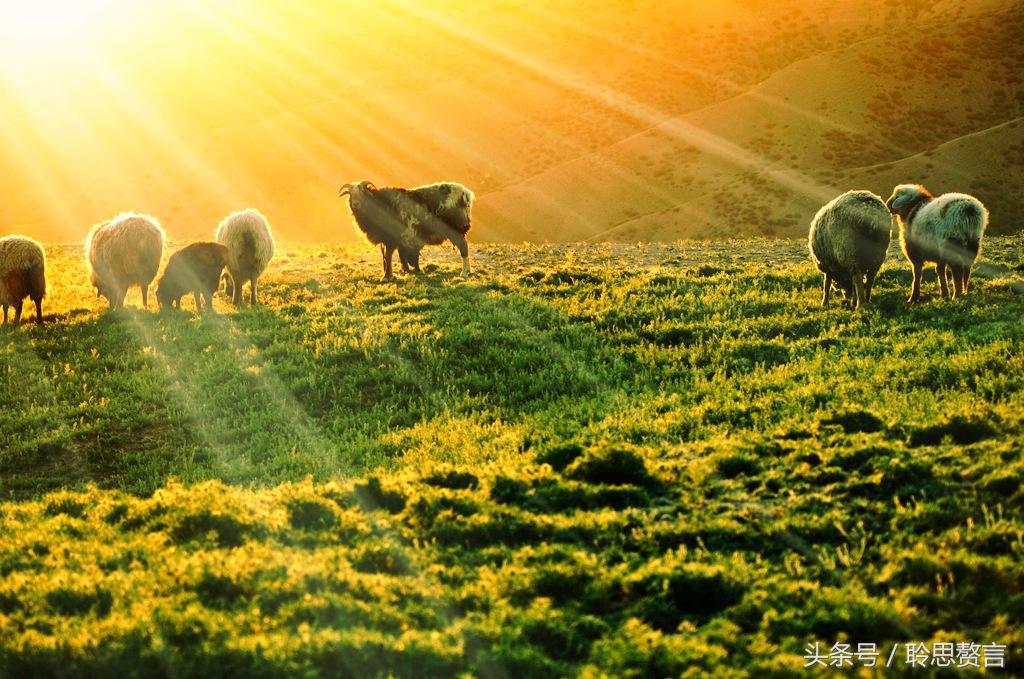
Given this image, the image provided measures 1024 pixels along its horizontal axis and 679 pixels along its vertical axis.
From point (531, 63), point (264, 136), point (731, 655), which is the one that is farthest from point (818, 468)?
point (531, 63)

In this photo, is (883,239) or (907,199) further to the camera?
(907,199)

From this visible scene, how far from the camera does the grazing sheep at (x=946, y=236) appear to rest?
15742 mm

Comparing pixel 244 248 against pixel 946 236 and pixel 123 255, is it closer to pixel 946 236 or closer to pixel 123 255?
pixel 123 255

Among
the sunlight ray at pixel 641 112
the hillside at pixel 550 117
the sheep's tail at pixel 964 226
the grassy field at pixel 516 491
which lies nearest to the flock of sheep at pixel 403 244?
the sheep's tail at pixel 964 226

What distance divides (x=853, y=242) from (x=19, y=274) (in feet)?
56.3

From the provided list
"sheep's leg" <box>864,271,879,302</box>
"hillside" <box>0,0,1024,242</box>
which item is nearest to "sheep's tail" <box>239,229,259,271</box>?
"sheep's leg" <box>864,271,879,302</box>

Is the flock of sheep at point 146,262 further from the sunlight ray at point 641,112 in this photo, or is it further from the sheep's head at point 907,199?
the sunlight ray at point 641,112

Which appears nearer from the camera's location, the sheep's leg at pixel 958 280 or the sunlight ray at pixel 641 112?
the sheep's leg at pixel 958 280

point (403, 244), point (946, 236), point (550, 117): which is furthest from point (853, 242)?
point (550, 117)

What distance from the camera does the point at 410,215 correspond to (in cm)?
2241

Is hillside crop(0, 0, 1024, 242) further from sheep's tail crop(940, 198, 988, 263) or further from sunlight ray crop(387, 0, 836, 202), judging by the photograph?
sheep's tail crop(940, 198, 988, 263)

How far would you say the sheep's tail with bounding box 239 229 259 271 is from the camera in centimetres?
1942

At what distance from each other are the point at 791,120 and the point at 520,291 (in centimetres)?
8347

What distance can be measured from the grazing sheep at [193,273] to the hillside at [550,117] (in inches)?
2134
